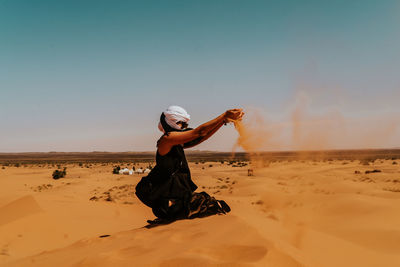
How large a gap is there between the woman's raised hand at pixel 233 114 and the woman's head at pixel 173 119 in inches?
20.6

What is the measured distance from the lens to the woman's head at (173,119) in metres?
3.08

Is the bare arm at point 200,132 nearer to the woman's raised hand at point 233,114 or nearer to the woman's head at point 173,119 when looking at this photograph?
the woman's raised hand at point 233,114

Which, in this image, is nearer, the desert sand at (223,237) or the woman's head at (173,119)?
the desert sand at (223,237)

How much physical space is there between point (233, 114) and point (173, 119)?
2.18ft

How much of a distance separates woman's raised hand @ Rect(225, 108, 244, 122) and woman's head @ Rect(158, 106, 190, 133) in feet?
1.72

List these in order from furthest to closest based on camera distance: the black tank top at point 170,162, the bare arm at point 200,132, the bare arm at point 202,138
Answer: the black tank top at point 170,162
the bare arm at point 202,138
the bare arm at point 200,132

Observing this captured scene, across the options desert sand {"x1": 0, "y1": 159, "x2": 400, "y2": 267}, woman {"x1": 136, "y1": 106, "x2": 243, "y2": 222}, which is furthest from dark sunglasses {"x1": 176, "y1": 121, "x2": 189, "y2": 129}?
desert sand {"x1": 0, "y1": 159, "x2": 400, "y2": 267}

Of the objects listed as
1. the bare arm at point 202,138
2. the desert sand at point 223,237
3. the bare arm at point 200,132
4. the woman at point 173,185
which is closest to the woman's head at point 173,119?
the woman at point 173,185

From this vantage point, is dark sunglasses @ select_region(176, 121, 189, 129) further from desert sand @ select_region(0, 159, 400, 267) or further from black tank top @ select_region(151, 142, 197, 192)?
desert sand @ select_region(0, 159, 400, 267)

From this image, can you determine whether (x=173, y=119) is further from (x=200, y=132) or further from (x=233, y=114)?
(x=233, y=114)

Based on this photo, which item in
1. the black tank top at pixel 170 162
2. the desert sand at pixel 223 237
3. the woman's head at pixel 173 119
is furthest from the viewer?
the black tank top at pixel 170 162

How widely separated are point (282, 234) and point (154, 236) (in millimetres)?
1255

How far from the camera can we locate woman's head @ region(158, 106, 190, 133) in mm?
3076

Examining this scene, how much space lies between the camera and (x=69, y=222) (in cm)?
618
